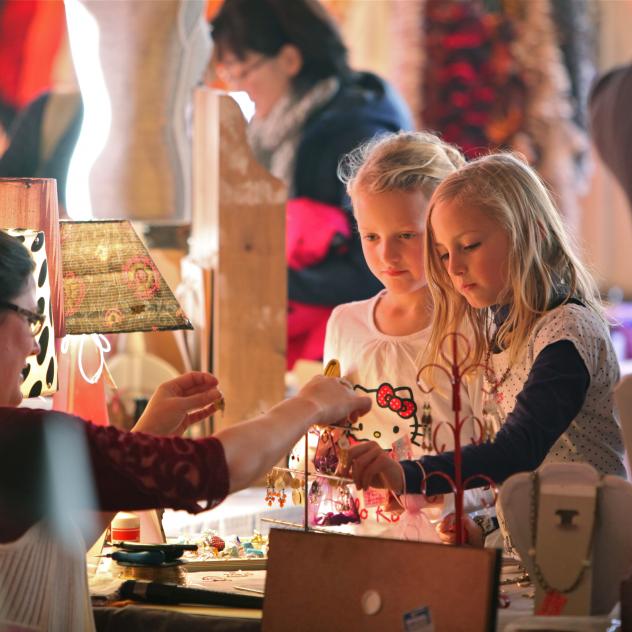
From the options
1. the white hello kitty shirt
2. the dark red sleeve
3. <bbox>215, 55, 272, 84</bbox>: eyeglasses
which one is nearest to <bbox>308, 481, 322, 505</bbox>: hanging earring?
the white hello kitty shirt

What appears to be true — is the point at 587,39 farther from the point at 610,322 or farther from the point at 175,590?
the point at 175,590

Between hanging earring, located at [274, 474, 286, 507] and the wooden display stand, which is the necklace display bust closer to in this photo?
hanging earring, located at [274, 474, 286, 507]

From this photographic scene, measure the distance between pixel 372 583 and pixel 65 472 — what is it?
36cm

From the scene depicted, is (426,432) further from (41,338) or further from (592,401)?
(41,338)

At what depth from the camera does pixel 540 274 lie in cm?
181

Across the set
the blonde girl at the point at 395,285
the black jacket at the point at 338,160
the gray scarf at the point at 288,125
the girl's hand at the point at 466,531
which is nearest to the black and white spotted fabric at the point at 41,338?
the blonde girl at the point at 395,285

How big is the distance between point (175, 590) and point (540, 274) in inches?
26.9

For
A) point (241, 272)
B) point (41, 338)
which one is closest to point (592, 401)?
point (41, 338)

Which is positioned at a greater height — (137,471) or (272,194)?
(272,194)

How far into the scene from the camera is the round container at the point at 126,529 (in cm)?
194

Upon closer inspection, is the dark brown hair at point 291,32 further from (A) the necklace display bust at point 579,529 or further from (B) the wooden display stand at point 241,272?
(A) the necklace display bust at point 579,529

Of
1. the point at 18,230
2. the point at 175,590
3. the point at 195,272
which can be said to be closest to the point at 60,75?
the point at 195,272

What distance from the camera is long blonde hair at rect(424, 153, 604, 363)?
5.89 ft

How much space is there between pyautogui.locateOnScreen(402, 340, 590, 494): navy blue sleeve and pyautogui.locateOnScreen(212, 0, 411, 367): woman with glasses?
1.74 metres
